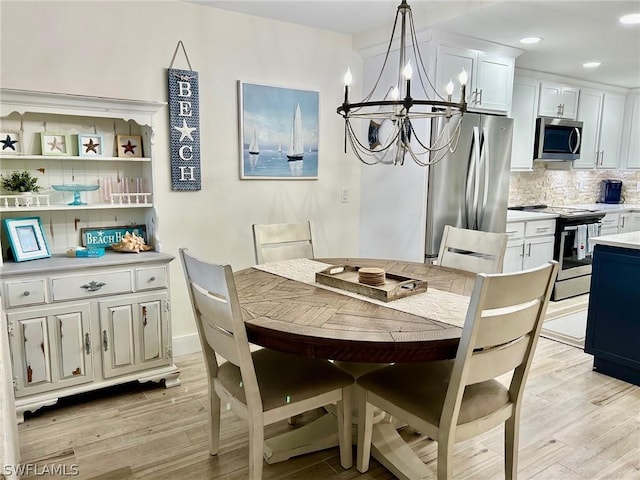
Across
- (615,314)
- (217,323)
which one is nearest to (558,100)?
→ (615,314)

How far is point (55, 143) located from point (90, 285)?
0.87 meters

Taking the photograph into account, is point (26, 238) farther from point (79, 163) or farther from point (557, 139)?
point (557, 139)

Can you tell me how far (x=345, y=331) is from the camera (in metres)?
1.59

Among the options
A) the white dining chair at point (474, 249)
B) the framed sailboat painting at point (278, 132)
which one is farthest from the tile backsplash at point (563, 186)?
the white dining chair at point (474, 249)

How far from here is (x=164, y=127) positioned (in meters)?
3.05

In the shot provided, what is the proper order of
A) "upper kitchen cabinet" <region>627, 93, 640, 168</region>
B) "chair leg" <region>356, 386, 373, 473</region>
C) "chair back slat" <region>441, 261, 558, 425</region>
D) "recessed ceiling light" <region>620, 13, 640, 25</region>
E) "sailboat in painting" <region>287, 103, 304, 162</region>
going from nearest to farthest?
"chair back slat" <region>441, 261, 558, 425</region>, "chair leg" <region>356, 386, 373, 473</region>, "recessed ceiling light" <region>620, 13, 640, 25</region>, "sailboat in painting" <region>287, 103, 304, 162</region>, "upper kitchen cabinet" <region>627, 93, 640, 168</region>

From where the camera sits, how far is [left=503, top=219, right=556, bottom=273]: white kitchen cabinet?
A: 426 cm

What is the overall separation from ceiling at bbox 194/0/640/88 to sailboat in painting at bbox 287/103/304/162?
685 millimetres

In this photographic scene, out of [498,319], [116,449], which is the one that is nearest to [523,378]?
[498,319]

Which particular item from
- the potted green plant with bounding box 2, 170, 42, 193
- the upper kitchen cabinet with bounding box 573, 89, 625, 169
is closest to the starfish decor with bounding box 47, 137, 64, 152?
the potted green plant with bounding box 2, 170, 42, 193

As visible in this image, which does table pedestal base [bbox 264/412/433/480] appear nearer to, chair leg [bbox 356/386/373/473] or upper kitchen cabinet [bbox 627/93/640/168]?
chair leg [bbox 356/386/373/473]

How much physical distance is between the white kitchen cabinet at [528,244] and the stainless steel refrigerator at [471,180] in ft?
1.84

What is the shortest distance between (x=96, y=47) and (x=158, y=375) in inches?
78.9

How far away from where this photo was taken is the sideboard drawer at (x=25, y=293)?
7.61ft
